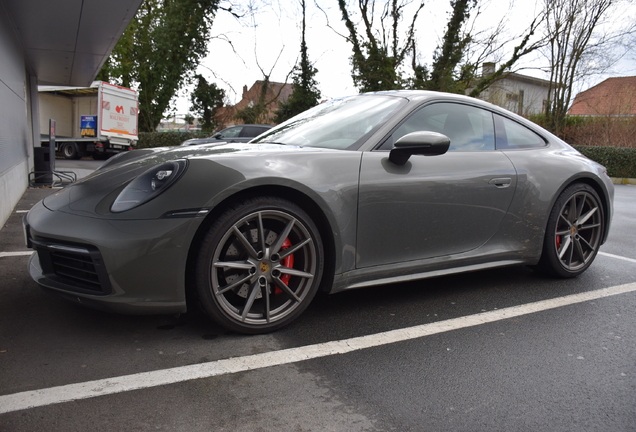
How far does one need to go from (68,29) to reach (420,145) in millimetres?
8100

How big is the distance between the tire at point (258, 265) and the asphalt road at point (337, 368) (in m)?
0.14

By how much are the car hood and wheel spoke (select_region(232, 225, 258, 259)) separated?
0.22m

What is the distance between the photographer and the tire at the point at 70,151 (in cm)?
2216

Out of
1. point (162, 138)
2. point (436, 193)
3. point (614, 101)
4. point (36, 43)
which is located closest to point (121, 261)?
point (436, 193)

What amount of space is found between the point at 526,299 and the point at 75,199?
294 cm

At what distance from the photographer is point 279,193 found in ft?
A: 8.96

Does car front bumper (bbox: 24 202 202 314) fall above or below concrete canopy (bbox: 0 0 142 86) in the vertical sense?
below

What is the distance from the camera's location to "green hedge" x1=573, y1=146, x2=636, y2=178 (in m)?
18.1

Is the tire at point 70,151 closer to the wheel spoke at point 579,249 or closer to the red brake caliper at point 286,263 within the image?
the red brake caliper at point 286,263

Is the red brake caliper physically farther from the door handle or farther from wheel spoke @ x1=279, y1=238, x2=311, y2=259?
the door handle

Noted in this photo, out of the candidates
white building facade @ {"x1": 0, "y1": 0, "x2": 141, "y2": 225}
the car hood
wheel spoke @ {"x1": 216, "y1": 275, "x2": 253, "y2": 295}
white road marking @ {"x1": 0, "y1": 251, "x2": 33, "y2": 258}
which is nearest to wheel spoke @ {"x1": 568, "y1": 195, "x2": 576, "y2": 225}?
the car hood

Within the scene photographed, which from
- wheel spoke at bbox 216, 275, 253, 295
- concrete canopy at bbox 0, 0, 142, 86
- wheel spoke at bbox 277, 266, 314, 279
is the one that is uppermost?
concrete canopy at bbox 0, 0, 142, 86

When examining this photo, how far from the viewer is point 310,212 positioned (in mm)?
2848

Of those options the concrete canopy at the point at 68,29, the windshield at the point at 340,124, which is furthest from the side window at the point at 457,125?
the concrete canopy at the point at 68,29
